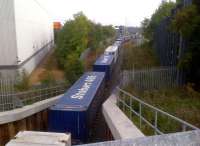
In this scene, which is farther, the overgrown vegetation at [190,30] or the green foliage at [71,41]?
the green foliage at [71,41]

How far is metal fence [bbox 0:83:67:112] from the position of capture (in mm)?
12291

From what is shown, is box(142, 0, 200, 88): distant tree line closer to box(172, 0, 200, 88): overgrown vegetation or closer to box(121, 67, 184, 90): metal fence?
box(172, 0, 200, 88): overgrown vegetation

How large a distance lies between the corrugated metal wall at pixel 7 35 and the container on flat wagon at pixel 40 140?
55.0ft

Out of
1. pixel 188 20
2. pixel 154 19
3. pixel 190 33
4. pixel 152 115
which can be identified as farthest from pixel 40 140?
pixel 154 19

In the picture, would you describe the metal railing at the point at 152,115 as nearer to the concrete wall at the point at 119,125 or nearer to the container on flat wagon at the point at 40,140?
the concrete wall at the point at 119,125

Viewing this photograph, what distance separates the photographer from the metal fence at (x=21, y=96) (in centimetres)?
1229

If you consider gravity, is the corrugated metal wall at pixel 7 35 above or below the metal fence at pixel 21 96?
above

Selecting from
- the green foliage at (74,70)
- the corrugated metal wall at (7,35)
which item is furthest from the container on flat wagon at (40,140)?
the corrugated metal wall at (7,35)

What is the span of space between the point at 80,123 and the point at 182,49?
957 cm

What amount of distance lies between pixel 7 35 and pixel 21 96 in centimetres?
838

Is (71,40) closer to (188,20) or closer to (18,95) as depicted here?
(18,95)

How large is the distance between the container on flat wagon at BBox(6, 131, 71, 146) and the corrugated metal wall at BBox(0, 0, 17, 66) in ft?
55.0

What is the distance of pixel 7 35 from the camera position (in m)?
20.0

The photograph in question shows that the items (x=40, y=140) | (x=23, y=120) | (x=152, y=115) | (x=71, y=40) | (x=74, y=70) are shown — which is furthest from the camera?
(x=71, y=40)
